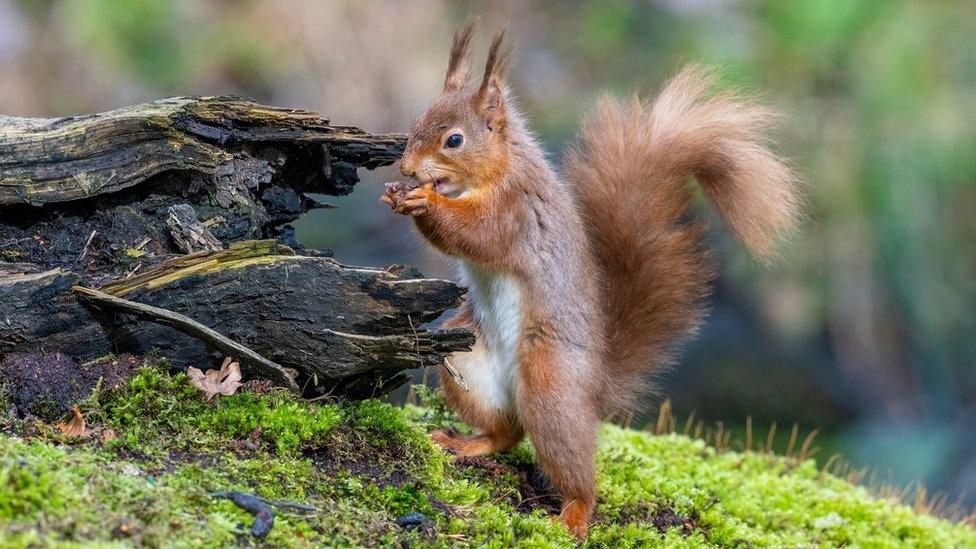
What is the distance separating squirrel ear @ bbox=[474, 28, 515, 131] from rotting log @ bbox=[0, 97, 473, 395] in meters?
0.73

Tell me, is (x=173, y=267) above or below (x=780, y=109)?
below

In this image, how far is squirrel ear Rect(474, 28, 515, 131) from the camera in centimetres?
306

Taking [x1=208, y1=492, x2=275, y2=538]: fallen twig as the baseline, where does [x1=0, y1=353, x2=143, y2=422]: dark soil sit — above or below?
above

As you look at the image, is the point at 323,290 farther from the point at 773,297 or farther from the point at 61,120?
the point at 773,297

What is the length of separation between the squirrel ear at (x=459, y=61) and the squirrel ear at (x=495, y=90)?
167mm

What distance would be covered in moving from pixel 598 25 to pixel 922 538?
7377mm

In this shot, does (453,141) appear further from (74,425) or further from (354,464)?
(74,425)

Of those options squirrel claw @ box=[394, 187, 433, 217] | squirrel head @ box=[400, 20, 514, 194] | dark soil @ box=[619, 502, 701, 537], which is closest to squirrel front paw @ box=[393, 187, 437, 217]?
squirrel claw @ box=[394, 187, 433, 217]

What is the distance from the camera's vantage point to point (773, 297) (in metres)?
7.75

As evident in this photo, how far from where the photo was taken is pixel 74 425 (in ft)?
7.39

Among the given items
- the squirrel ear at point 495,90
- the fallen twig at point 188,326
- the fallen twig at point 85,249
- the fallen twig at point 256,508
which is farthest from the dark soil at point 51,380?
the squirrel ear at point 495,90

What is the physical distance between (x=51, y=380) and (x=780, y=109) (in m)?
6.15

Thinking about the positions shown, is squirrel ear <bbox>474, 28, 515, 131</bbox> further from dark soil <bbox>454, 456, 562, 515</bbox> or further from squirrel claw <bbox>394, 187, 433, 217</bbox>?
dark soil <bbox>454, 456, 562, 515</bbox>

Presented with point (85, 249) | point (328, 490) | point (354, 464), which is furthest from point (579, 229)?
point (85, 249)
